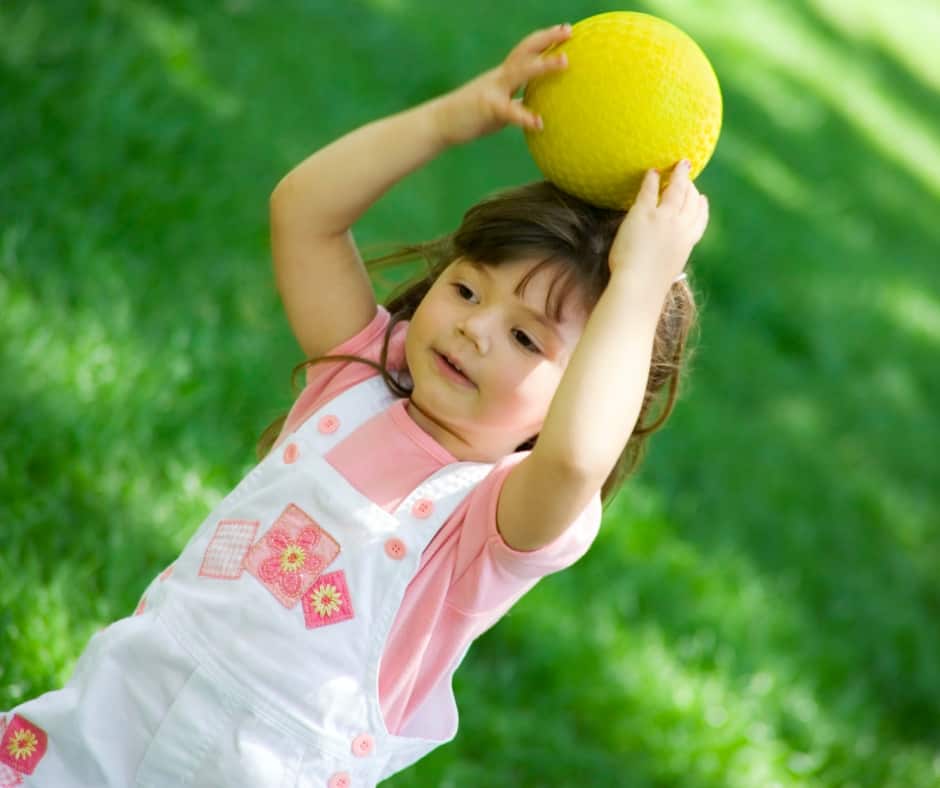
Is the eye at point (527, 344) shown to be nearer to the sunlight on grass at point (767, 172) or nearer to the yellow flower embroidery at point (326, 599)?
the yellow flower embroidery at point (326, 599)

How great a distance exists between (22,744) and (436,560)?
64 cm

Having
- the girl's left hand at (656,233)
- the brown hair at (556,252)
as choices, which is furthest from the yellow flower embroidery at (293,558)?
the girl's left hand at (656,233)

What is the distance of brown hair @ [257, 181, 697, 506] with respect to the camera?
6.88ft

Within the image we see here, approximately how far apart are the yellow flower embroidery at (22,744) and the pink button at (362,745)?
0.45m

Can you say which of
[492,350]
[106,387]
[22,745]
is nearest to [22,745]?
[22,745]

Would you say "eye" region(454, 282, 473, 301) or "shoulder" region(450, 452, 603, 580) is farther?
"eye" region(454, 282, 473, 301)

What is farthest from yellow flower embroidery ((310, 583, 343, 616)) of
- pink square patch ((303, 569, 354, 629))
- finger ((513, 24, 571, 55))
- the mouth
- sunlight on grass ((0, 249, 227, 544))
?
sunlight on grass ((0, 249, 227, 544))

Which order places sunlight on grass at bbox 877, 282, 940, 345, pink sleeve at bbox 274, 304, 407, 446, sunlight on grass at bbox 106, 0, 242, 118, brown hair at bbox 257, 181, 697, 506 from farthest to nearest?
sunlight on grass at bbox 877, 282, 940, 345 → sunlight on grass at bbox 106, 0, 242, 118 → pink sleeve at bbox 274, 304, 407, 446 → brown hair at bbox 257, 181, 697, 506

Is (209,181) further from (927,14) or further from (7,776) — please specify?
(927,14)

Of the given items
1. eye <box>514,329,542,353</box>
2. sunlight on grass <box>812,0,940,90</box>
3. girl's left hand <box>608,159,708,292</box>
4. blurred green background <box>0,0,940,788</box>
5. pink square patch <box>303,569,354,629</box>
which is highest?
girl's left hand <box>608,159,708,292</box>

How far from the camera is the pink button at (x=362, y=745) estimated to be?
2031 millimetres

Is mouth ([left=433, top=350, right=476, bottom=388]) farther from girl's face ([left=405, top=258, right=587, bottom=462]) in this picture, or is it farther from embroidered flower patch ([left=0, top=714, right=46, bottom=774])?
embroidered flower patch ([left=0, top=714, right=46, bottom=774])

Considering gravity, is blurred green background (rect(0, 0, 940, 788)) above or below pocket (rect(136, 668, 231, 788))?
below

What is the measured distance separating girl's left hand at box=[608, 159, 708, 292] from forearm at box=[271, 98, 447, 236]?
0.34m
